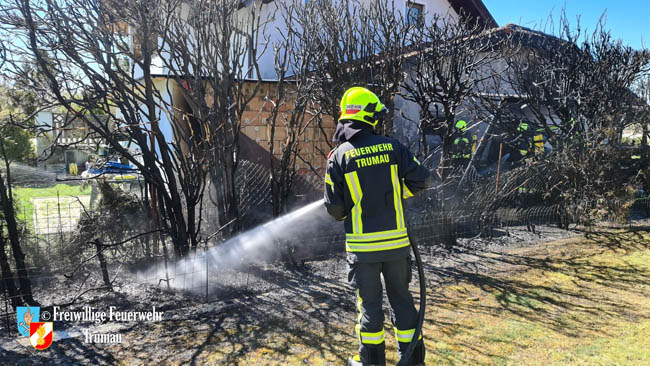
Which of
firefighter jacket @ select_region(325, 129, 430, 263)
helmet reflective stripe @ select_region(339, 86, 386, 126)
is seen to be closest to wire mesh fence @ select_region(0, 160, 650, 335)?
firefighter jacket @ select_region(325, 129, 430, 263)

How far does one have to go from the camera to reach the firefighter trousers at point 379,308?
303 cm

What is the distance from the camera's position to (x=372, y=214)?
10.1ft

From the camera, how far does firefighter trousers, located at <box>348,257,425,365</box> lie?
3031 mm

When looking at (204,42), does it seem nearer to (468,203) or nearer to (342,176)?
(342,176)

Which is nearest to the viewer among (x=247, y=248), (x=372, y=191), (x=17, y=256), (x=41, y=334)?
(x=372, y=191)

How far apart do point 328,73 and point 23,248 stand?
408 centimetres

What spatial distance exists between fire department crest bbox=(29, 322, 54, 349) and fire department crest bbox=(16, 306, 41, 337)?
0.20 feet

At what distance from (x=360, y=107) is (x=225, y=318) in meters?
2.33

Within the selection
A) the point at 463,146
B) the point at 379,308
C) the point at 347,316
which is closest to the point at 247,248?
the point at 347,316

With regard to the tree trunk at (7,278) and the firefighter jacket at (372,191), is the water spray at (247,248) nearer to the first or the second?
the tree trunk at (7,278)

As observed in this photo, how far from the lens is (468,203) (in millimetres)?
6625

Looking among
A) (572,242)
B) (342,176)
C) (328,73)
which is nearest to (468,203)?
(572,242)

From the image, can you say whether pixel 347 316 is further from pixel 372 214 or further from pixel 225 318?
pixel 372 214

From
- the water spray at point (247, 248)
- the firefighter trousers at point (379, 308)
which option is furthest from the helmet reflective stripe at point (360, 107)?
the water spray at point (247, 248)
